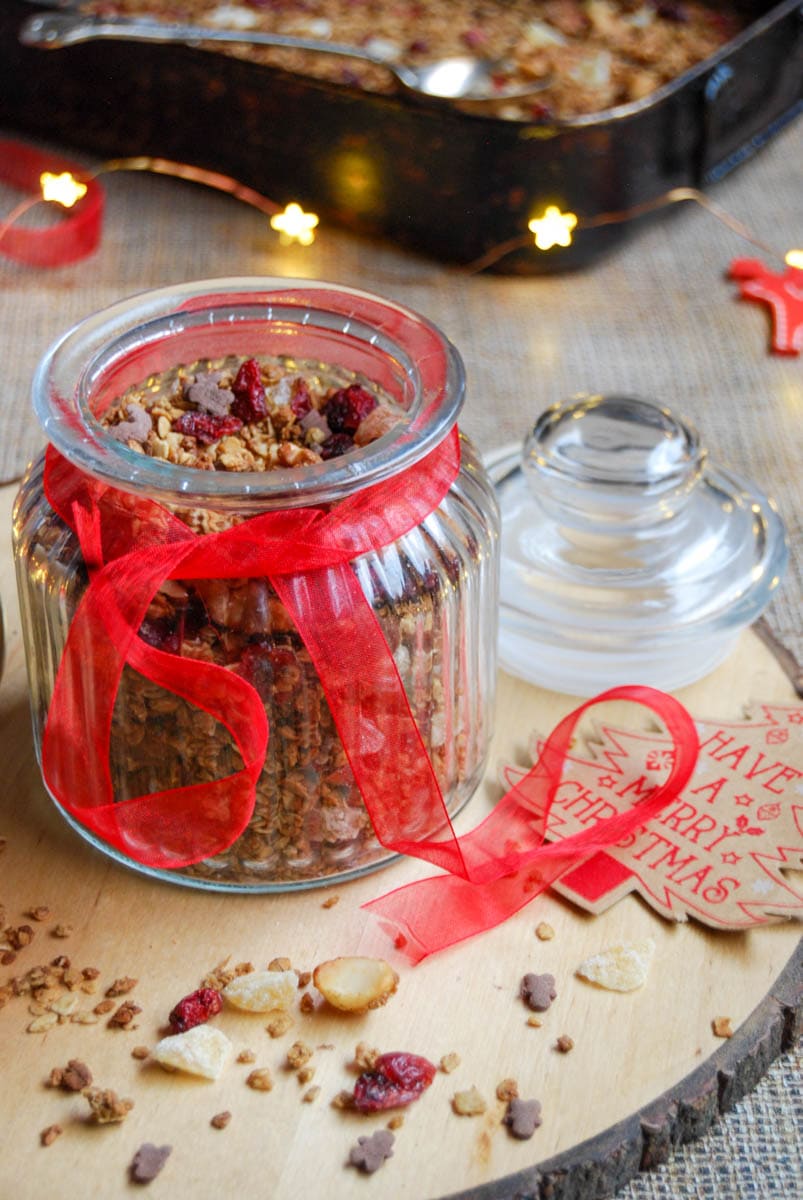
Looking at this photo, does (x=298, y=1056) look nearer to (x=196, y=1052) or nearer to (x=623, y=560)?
(x=196, y=1052)

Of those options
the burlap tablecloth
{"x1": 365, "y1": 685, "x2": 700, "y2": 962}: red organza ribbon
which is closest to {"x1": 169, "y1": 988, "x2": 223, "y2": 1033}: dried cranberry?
{"x1": 365, "y1": 685, "x2": 700, "y2": 962}: red organza ribbon

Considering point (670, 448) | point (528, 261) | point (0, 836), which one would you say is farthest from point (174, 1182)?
point (528, 261)

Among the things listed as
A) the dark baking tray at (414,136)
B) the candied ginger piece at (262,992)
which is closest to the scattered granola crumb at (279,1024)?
the candied ginger piece at (262,992)

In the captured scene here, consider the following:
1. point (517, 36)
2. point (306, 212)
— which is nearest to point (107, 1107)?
point (306, 212)

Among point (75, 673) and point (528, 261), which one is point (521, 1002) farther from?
point (528, 261)

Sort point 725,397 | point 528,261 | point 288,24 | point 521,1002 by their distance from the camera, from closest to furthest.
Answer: point 521,1002
point 725,397
point 528,261
point 288,24

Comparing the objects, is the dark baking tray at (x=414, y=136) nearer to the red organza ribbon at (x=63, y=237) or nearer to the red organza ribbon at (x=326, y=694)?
the red organza ribbon at (x=63, y=237)

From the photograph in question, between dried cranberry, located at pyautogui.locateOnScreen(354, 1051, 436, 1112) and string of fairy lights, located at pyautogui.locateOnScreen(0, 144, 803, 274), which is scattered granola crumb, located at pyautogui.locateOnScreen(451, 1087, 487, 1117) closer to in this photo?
dried cranberry, located at pyautogui.locateOnScreen(354, 1051, 436, 1112)
